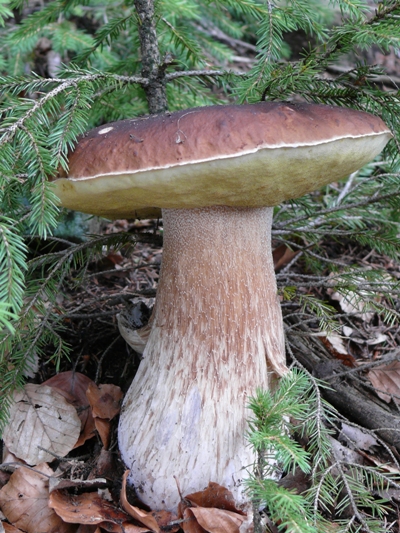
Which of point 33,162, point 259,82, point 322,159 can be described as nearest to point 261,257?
point 322,159

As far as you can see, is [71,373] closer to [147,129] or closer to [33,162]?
[33,162]

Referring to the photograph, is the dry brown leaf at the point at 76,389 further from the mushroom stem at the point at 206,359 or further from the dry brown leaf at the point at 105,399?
the mushroom stem at the point at 206,359

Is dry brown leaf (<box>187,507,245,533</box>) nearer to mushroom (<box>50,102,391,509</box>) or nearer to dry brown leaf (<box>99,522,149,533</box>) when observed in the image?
mushroom (<box>50,102,391,509</box>)

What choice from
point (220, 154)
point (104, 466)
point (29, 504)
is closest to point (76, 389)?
point (104, 466)

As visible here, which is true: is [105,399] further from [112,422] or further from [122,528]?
[122,528]

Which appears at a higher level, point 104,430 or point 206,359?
point 206,359

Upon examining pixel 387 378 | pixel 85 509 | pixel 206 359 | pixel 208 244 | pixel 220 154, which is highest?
pixel 220 154

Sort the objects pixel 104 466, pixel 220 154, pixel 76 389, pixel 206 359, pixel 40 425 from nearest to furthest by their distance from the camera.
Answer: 1. pixel 220 154
2. pixel 206 359
3. pixel 104 466
4. pixel 40 425
5. pixel 76 389
